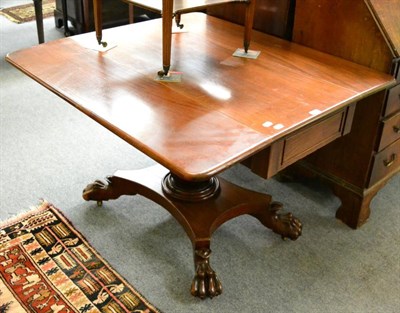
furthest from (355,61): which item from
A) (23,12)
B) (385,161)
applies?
(23,12)

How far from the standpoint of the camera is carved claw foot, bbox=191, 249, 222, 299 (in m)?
1.45

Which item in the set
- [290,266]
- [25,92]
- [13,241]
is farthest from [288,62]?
[25,92]

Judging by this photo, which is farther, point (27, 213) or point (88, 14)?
point (88, 14)

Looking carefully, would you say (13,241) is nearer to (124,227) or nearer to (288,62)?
(124,227)

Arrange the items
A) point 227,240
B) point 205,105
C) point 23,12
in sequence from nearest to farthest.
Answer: point 205,105, point 227,240, point 23,12

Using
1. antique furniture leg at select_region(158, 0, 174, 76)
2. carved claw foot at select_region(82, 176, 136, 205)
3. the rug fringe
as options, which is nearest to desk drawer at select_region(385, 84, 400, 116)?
antique furniture leg at select_region(158, 0, 174, 76)

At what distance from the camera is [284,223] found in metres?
1.68

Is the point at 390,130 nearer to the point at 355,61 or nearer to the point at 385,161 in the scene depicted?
the point at 385,161

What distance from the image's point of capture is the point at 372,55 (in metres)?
1.48

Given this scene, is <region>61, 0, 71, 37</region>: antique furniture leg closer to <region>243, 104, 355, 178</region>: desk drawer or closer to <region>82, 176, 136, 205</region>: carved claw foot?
<region>82, 176, 136, 205</region>: carved claw foot

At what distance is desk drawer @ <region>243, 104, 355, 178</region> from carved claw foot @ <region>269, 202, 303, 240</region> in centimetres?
36

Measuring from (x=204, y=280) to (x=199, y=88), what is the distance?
547mm

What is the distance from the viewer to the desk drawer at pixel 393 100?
152cm

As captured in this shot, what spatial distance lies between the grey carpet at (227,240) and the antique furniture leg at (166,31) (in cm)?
60
